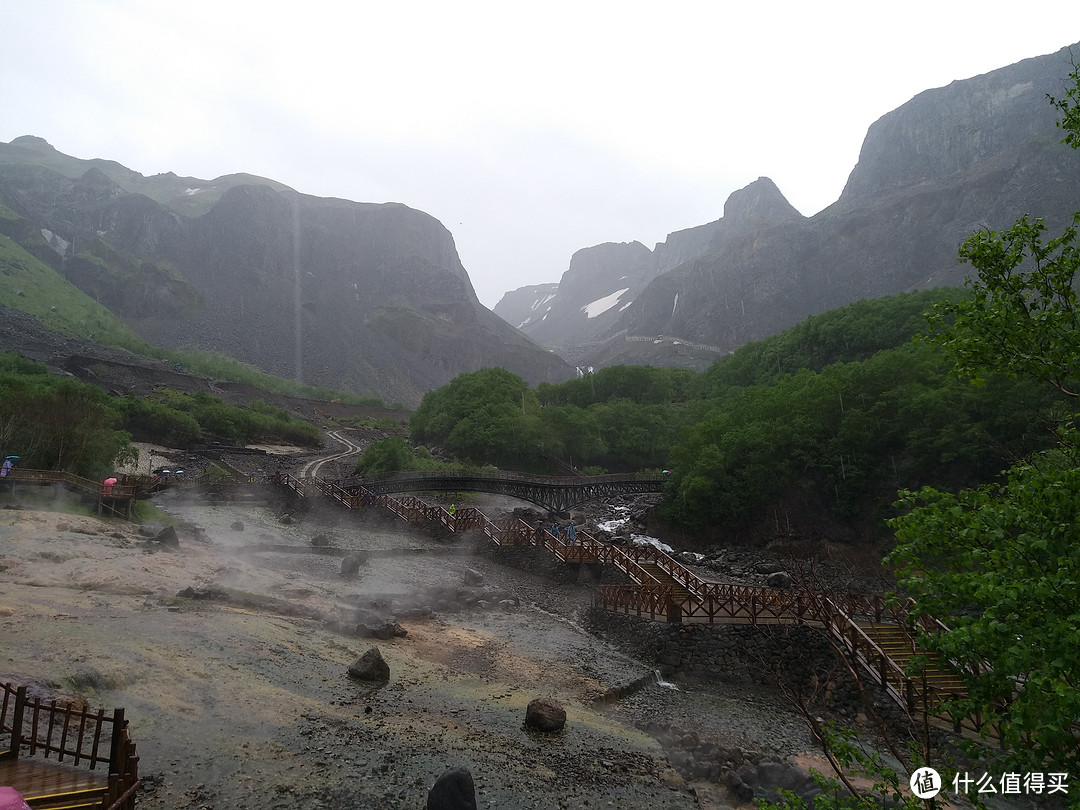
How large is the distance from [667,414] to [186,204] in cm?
18549

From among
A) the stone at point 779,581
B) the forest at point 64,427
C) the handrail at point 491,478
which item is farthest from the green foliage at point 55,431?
the stone at point 779,581

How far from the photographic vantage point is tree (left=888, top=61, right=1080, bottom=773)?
200 inches

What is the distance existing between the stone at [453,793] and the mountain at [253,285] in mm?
141254

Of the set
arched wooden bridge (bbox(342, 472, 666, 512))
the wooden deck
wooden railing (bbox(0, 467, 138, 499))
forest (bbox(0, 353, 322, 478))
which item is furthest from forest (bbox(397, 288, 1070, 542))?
wooden railing (bbox(0, 467, 138, 499))

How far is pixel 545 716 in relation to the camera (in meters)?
13.1

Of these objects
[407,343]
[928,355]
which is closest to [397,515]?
→ [928,355]

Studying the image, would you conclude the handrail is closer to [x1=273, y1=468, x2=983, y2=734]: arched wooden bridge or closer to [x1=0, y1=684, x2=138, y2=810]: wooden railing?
[x1=273, y1=468, x2=983, y2=734]: arched wooden bridge

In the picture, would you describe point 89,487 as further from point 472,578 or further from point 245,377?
point 245,377

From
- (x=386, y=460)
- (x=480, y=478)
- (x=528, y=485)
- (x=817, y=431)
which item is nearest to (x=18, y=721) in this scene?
(x=480, y=478)

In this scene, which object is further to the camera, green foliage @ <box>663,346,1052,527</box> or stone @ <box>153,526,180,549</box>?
green foliage @ <box>663,346,1052,527</box>

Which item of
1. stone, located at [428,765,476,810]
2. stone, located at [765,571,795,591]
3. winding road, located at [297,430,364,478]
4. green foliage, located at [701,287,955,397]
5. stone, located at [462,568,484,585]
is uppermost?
green foliage, located at [701,287,955,397]

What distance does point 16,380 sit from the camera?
37.2 meters

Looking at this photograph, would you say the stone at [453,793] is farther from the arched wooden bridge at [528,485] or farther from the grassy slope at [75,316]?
the grassy slope at [75,316]

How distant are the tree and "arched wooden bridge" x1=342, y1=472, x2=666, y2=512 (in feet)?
141
